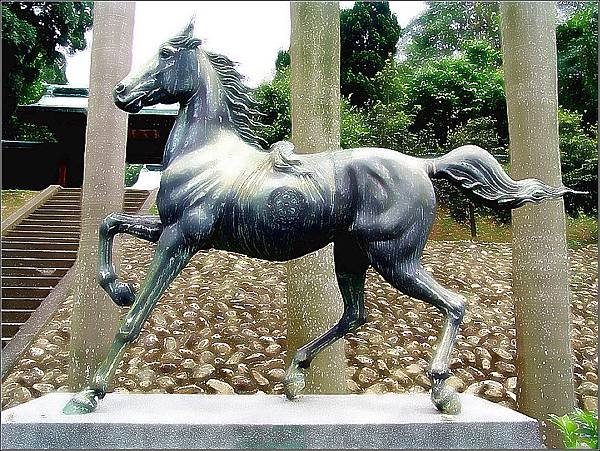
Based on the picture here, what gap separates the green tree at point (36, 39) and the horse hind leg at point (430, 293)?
7326 millimetres

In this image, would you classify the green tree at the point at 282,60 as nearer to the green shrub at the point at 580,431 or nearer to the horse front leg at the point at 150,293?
the horse front leg at the point at 150,293

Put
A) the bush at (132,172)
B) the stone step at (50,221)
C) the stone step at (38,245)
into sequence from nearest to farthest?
the stone step at (38,245), the stone step at (50,221), the bush at (132,172)

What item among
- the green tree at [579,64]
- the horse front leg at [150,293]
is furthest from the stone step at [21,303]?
the green tree at [579,64]

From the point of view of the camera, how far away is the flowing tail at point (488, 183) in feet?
7.93

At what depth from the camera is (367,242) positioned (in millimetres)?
2361

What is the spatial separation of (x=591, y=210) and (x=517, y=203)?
6.85m

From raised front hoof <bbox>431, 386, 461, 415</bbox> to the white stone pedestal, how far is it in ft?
0.11

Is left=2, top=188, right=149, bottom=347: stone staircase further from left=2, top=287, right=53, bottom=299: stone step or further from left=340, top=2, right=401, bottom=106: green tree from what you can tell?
left=340, top=2, right=401, bottom=106: green tree

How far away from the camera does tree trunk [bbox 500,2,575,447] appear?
3.73 metres

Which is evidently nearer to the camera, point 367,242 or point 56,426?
point 56,426

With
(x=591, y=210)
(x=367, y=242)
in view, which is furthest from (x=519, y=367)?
(x=591, y=210)

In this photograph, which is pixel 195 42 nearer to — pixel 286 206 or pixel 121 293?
pixel 286 206

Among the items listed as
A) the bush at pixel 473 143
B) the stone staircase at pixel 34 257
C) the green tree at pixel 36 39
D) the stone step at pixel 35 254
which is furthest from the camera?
the bush at pixel 473 143

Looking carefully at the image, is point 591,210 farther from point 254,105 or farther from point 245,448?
point 245,448
